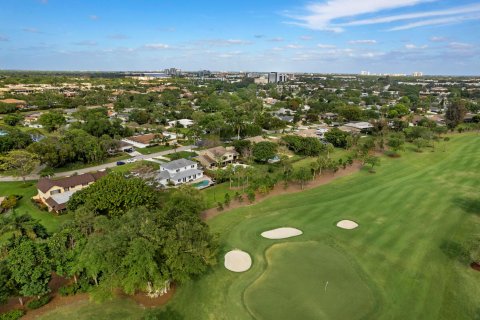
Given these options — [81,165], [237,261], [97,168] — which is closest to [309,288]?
[237,261]

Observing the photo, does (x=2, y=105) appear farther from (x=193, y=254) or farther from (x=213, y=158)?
(x=193, y=254)

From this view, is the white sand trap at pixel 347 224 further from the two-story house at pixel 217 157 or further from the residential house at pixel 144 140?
the residential house at pixel 144 140

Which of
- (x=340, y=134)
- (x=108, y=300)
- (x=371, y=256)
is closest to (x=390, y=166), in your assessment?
(x=340, y=134)

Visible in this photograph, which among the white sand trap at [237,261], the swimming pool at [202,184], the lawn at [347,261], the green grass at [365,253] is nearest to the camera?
the lawn at [347,261]

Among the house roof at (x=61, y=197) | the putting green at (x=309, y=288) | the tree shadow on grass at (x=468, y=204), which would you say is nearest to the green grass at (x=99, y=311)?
the putting green at (x=309, y=288)

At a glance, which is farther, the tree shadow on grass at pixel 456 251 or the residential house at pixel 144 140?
the residential house at pixel 144 140

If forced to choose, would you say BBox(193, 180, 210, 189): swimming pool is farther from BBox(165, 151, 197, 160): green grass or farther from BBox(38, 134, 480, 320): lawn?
BBox(165, 151, 197, 160): green grass

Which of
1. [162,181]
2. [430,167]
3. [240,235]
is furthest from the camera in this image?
[430,167]

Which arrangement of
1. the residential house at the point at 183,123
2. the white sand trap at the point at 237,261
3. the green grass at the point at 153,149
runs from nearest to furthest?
the white sand trap at the point at 237,261, the green grass at the point at 153,149, the residential house at the point at 183,123

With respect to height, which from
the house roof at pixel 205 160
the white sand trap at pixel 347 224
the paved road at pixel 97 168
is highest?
the house roof at pixel 205 160
